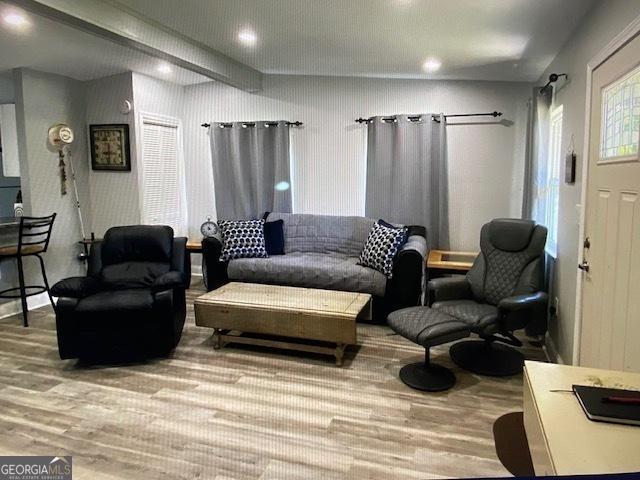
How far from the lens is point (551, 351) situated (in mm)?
3385

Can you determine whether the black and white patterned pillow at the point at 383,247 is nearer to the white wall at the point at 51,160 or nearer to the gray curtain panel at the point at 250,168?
the gray curtain panel at the point at 250,168

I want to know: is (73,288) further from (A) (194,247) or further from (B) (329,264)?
(B) (329,264)

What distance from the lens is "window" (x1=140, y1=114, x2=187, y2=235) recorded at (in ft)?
16.8

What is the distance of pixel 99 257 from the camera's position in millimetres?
3826

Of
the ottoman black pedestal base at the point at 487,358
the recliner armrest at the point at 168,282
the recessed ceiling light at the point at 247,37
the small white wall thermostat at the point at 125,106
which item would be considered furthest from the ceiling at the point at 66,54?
Result: the ottoman black pedestal base at the point at 487,358

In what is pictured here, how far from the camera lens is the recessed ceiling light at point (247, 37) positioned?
11.6 feet

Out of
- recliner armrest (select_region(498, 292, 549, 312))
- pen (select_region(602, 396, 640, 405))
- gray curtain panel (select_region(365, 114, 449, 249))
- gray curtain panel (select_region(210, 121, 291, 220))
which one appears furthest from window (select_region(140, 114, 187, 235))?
pen (select_region(602, 396, 640, 405))

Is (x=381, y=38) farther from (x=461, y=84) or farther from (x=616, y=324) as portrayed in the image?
(x=616, y=324)

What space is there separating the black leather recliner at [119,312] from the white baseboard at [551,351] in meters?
2.71

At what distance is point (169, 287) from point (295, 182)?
2339 millimetres

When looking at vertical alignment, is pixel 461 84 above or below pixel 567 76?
above

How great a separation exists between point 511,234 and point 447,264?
80cm

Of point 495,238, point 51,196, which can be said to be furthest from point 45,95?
point 495,238

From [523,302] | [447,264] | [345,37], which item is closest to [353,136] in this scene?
[345,37]
